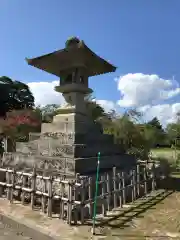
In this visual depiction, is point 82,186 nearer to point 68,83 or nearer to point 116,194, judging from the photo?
point 116,194

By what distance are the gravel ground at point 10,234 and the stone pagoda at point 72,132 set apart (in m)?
2.58

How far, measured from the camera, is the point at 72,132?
29.0ft

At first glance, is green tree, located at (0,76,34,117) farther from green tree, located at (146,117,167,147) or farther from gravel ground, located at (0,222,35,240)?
gravel ground, located at (0,222,35,240)

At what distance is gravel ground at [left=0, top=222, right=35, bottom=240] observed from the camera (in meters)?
4.79

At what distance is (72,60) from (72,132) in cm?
308

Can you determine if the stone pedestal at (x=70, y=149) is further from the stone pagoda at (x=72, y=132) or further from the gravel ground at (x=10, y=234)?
the gravel ground at (x=10, y=234)

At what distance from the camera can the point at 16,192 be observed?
7852 mm

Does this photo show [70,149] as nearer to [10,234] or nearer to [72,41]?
[10,234]

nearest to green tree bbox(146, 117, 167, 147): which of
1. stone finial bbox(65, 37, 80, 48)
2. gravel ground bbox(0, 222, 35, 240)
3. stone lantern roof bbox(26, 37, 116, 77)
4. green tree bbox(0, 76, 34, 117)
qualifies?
stone lantern roof bbox(26, 37, 116, 77)

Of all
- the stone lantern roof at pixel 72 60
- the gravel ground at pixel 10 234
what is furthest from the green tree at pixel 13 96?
the gravel ground at pixel 10 234

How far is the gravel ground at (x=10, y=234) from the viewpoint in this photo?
15.7 feet

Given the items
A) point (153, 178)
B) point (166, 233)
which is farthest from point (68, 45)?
point (166, 233)

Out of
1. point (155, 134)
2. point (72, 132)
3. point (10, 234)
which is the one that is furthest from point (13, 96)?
point (10, 234)

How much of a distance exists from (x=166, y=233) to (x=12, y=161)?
6.58 meters
